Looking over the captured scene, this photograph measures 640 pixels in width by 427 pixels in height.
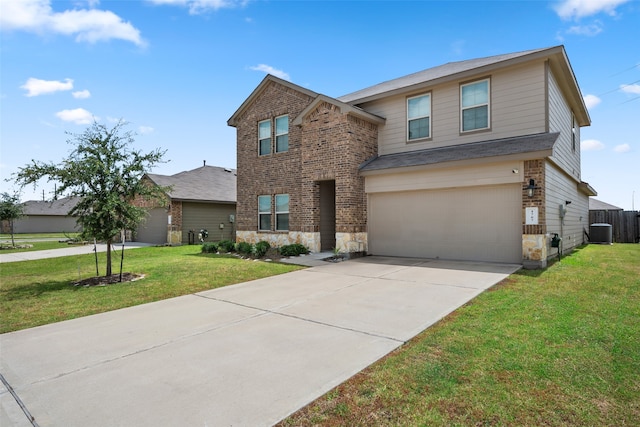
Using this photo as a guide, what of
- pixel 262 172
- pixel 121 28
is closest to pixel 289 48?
pixel 262 172

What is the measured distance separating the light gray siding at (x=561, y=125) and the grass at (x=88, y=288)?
29.2 ft

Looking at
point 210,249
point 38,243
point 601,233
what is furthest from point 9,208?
point 601,233

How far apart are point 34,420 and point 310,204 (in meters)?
10.8

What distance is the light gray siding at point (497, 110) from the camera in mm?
9906

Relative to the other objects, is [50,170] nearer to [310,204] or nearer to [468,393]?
[310,204]

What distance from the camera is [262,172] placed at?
50.1 feet

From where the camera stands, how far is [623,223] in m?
19.4

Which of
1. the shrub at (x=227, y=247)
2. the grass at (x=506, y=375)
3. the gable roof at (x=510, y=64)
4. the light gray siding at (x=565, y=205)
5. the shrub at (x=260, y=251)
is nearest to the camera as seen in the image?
the grass at (x=506, y=375)

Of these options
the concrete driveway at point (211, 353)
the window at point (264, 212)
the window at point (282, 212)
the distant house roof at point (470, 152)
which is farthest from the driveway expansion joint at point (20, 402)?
the window at point (264, 212)

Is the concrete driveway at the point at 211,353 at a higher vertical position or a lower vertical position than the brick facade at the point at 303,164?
lower

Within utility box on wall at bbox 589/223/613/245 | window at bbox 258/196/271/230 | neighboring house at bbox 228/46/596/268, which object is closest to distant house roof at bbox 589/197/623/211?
utility box on wall at bbox 589/223/613/245

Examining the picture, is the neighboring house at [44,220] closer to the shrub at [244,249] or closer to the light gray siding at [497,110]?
the shrub at [244,249]

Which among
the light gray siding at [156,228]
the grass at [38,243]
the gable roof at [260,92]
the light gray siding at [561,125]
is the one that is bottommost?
the grass at [38,243]

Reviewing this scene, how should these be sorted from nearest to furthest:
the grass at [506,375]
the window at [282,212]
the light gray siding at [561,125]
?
the grass at [506,375], the light gray siding at [561,125], the window at [282,212]
